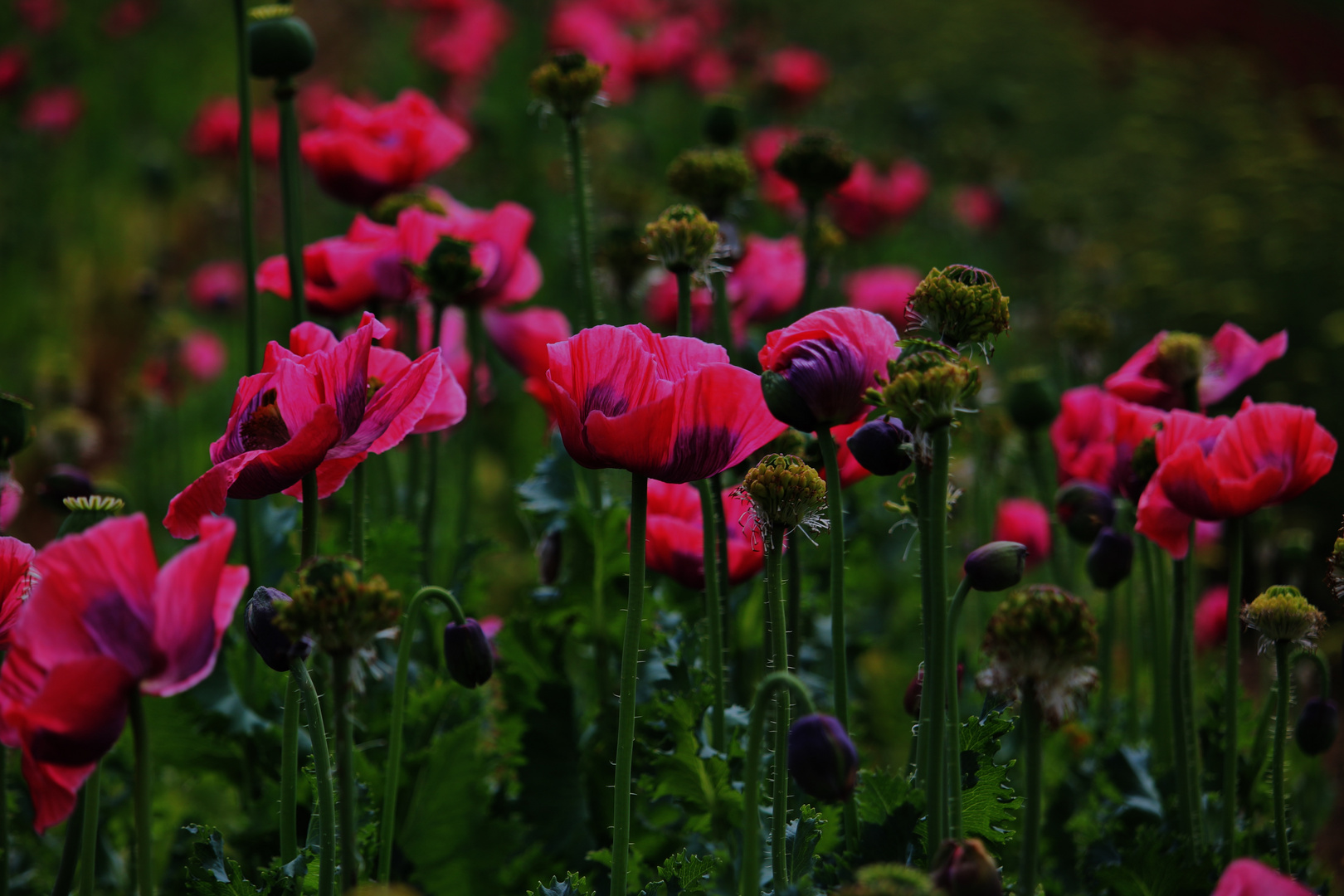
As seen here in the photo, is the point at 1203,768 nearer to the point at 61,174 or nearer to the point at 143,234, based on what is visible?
the point at 143,234

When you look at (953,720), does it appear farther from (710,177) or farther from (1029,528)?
(1029,528)

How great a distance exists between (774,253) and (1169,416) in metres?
0.95

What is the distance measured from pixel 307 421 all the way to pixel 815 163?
98 cm

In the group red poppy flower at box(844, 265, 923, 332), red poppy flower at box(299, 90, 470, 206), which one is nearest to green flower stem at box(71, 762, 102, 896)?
red poppy flower at box(299, 90, 470, 206)

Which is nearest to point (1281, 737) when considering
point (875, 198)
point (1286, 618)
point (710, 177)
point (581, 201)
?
point (1286, 618)

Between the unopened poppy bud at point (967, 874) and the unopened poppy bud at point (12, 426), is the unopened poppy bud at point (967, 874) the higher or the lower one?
the lower one

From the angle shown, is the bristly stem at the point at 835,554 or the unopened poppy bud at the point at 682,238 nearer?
the bristly stem at the point at 835,554

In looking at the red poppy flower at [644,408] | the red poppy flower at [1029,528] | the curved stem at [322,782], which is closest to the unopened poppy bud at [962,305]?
the red poppy flower at [644,408]

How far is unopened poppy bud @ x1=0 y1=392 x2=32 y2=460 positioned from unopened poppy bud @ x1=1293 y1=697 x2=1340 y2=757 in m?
1.41

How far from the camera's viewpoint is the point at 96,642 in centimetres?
73

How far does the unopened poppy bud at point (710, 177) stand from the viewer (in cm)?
154

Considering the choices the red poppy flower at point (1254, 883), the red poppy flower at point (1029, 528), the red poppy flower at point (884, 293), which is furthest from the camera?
the red poppy flower at point (884, 293)

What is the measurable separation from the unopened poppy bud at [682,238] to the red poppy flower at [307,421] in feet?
1.12

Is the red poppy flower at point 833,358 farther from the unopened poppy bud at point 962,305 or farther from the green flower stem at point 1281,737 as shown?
the green flower stem at point 1281,737
